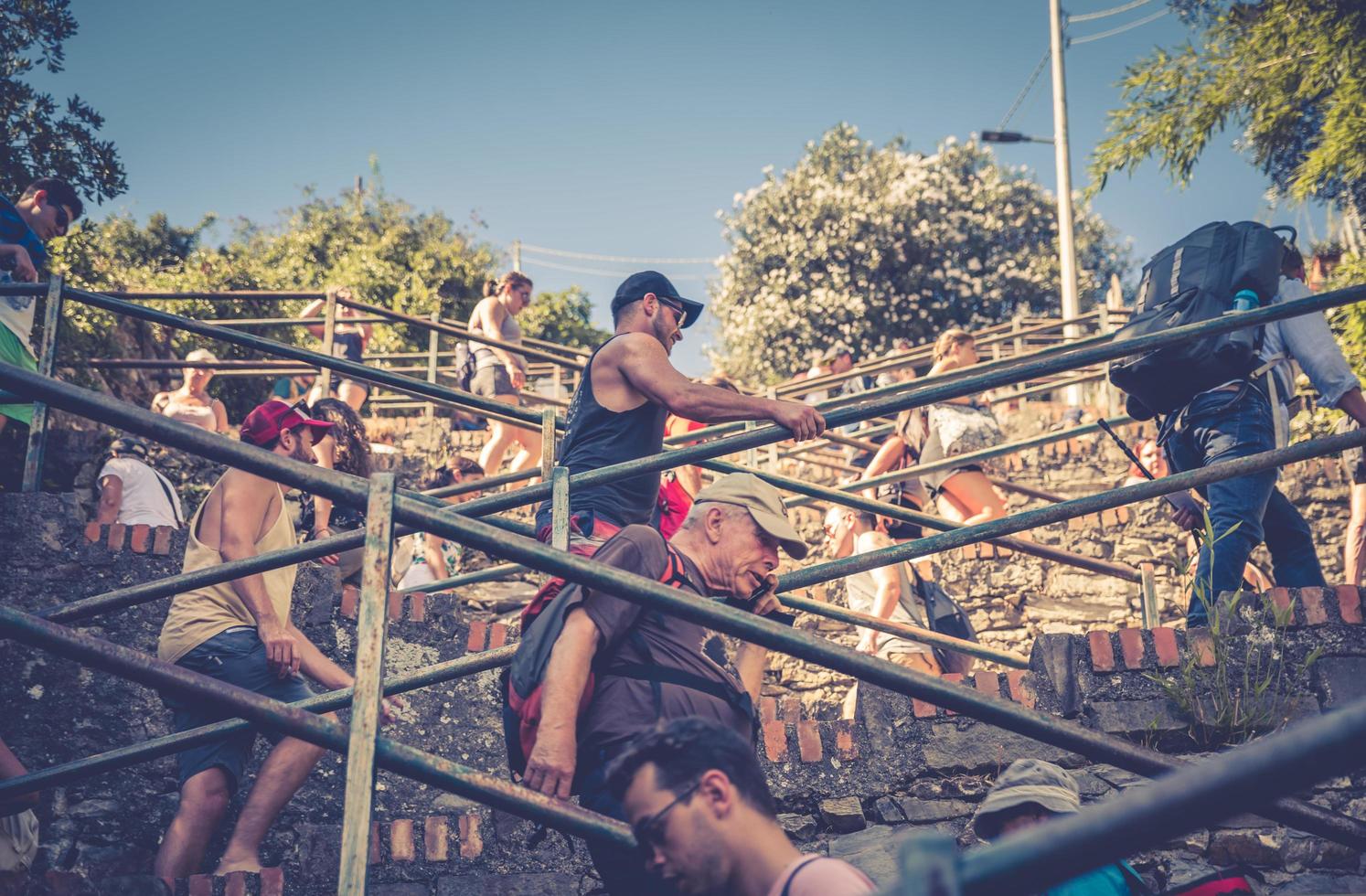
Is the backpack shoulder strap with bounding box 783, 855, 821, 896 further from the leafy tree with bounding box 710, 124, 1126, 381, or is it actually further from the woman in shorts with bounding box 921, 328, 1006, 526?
the leafy tree with bounding box 710, 124, 1126, 381

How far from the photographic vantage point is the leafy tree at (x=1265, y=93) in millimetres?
9617

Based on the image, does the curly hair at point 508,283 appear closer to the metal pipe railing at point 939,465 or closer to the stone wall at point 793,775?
the metal pipe railing at point 939,465

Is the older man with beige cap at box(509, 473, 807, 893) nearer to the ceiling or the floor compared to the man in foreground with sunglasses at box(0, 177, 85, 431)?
nearer to the floor

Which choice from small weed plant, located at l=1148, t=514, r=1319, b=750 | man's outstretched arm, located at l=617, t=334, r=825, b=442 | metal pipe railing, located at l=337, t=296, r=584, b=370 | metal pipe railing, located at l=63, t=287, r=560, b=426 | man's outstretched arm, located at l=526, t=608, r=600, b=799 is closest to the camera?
man's outstretched arm, located at l=526, t=608, r=600, b=799

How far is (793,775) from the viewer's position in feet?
12.7

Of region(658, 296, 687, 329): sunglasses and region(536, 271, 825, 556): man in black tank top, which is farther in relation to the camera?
region(658, 296, 687, 329): sunglasses

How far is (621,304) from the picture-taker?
3758mm

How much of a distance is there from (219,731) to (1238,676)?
3035 millimetres

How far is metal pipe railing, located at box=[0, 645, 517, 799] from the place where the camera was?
2770 millimetres

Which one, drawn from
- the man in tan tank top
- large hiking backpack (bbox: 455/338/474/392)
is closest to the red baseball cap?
the man in tan tank top

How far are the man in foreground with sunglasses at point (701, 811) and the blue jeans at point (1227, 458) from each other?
8.77 ft

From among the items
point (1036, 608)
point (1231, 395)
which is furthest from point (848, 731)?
point (1036, 608)

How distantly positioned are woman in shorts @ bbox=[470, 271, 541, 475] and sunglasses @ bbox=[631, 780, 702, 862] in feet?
20.1

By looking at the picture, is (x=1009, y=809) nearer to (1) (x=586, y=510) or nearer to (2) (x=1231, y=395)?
(1) (x=586, y=510)
